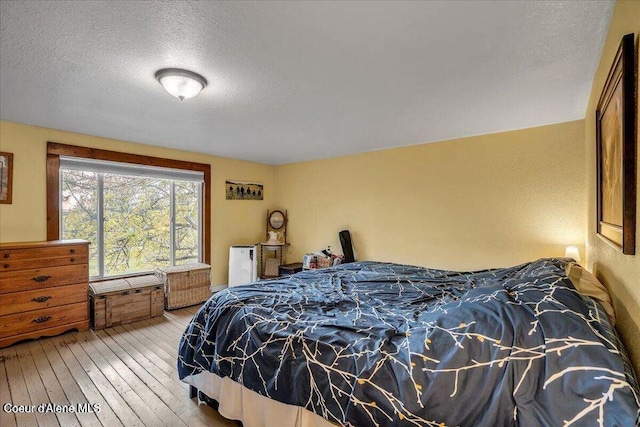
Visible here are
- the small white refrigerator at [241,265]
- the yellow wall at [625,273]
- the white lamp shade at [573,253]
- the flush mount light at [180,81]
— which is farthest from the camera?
the small white refrigerator at [241,265]

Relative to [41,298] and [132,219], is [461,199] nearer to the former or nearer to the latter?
[132,219]

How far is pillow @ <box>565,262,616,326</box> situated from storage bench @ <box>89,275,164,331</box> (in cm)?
420

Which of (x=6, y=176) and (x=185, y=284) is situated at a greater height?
(x=6, y=176)

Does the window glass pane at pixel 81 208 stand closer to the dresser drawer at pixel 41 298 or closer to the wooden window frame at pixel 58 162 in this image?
the wooden window frame at pixel 58 162

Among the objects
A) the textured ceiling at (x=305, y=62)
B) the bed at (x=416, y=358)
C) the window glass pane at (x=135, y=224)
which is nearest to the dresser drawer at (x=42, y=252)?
the window glass pane at (x=135, y=224)

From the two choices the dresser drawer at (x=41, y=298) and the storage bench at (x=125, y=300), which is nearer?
the dresser drawer at (x=41, y=298)

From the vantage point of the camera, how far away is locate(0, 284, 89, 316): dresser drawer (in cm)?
290

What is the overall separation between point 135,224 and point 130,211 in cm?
19

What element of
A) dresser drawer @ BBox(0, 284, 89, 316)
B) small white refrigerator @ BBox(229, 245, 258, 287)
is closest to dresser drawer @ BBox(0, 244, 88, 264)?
dresser drawer @ BBox(0, 284, 89, 316)

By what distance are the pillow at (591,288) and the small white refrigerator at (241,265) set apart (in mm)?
4087

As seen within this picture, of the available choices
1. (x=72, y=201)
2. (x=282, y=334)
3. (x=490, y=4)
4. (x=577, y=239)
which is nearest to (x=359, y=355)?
(x=282, y=334)

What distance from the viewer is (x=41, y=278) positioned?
309 cm

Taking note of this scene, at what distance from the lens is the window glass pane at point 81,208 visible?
12.1 feet

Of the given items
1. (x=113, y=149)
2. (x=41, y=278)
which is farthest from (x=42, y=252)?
(x=113, y=149)
